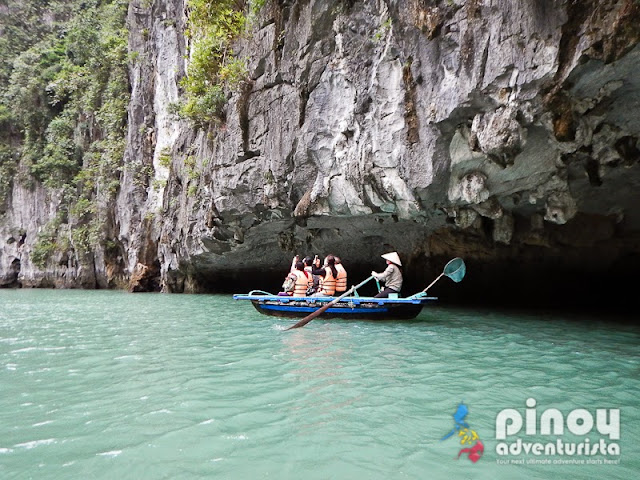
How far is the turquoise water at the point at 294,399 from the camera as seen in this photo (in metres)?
2.50

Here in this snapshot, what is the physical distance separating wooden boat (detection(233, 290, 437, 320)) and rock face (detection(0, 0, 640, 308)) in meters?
2.19

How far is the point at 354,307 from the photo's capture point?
8.42 meters

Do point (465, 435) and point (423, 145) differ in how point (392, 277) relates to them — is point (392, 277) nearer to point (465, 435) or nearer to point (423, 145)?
point (423, 145)

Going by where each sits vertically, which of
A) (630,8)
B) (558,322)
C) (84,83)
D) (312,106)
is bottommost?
(558,322)

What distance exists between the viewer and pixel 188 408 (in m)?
3.39

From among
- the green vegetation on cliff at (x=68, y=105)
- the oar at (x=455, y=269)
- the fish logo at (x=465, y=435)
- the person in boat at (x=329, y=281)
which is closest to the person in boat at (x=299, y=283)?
the person in boat at (x=329, y=281)

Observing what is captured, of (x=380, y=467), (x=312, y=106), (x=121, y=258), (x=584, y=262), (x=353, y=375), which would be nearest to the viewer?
(x=380, y=467)

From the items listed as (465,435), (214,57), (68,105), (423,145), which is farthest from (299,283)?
(68,105)

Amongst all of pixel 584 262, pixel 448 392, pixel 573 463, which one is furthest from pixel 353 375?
pixel 584 262

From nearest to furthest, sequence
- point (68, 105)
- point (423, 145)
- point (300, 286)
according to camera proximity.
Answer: point (423, 145) < point (300, 286) < point (68, 105)

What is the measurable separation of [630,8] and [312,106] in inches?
249

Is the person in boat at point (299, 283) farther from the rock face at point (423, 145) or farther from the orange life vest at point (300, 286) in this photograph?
the rock face at point (423, 145)

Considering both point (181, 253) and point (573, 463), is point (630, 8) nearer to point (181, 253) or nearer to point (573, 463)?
point (573, 463)

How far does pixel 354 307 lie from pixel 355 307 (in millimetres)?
20
